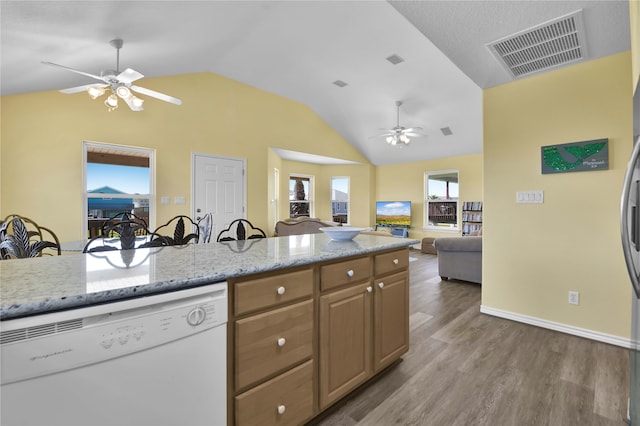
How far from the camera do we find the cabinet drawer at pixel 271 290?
1137mm

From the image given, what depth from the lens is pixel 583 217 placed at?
2504mm

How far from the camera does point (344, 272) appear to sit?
5.13ft

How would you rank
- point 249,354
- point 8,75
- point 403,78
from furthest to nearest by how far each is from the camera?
point 403,78 < point 8,75 < point 249,354

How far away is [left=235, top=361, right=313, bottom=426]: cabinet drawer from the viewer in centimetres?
116

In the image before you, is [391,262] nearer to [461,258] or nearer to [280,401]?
[280,401]

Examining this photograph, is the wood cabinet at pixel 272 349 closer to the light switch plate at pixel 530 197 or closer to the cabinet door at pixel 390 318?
the cabinet door at pixel 390 318

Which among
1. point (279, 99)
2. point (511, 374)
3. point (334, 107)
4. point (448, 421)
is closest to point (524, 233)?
point (511, 374)

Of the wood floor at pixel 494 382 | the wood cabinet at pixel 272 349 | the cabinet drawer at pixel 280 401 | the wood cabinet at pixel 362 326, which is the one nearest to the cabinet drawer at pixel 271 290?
the wood cabinet at pixel 272 349

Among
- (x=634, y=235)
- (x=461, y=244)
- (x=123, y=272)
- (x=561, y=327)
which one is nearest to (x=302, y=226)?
(x=461, y=244)

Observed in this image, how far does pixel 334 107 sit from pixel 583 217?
200 inches

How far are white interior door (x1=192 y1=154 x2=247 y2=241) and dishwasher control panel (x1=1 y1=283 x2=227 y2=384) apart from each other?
182 inches

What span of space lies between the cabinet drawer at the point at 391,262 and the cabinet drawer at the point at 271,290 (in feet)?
1.80

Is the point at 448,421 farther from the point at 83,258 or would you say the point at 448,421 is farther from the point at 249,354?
the point at 83,258

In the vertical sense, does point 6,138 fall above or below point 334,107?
below
